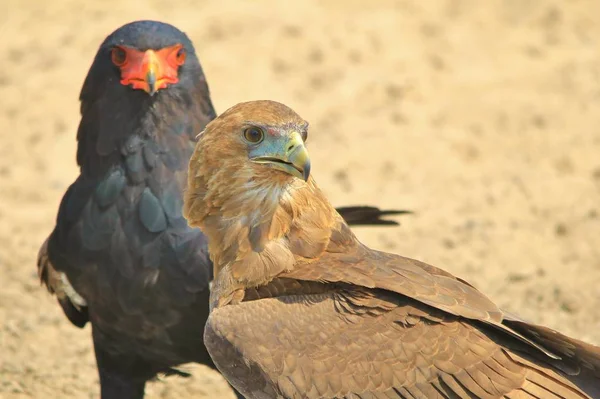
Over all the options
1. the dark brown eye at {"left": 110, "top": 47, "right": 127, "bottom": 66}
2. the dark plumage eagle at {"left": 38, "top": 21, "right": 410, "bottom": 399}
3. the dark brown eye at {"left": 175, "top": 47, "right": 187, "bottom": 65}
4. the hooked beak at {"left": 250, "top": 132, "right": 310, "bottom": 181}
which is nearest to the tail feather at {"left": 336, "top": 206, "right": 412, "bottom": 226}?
the dark plumage eagle at {"left": 38, "top": 21, "right": 410, "bottom": 399}

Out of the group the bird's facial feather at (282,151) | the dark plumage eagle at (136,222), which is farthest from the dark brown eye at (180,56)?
the bird's facial feather at (282,151)

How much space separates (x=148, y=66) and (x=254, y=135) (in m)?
1.14

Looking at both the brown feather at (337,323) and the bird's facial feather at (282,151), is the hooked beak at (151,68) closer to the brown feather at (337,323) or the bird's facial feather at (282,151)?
the brown feather at (337,323)

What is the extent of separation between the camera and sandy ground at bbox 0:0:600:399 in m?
7.53

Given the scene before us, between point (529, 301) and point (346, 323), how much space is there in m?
3.21

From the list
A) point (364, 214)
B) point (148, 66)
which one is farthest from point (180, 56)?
point (364, 214)

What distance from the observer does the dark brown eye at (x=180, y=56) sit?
5809 mm

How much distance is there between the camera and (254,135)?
469 cm

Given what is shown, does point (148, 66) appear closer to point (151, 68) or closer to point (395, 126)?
point (151, 68)

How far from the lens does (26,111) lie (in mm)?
10086

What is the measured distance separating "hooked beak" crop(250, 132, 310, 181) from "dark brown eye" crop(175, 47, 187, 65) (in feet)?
4.32

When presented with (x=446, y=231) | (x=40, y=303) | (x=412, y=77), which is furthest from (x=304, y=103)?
(x=40, y=303)

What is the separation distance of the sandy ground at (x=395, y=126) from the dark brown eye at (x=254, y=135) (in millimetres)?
2404

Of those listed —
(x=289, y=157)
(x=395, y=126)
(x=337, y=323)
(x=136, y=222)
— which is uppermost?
(x=289, y=157)
